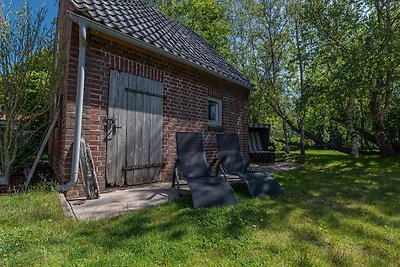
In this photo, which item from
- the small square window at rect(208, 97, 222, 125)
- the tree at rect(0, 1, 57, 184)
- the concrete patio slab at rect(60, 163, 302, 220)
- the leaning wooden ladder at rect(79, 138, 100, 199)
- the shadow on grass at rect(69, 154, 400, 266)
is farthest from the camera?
the small square window at rect(208, 97, 222, 125)

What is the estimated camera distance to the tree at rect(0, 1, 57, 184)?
4.65 metres

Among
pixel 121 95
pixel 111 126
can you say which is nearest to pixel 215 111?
pixel 121 95

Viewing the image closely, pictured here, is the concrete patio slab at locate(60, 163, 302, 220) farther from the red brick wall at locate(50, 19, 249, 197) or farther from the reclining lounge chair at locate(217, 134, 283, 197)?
the reclining lounge chair at locate(217, 134, 283, 197)

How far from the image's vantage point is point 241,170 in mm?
5246

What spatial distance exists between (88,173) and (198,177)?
1821 mm

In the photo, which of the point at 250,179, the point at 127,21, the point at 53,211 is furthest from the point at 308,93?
the point at 53,211

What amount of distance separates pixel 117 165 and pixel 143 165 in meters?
0.59

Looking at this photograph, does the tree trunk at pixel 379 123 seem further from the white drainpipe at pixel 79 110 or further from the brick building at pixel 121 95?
the white drainpipe at pixel 79 110

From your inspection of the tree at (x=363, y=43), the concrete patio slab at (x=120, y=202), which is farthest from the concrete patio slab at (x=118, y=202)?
the tree at (x=363, y=43)

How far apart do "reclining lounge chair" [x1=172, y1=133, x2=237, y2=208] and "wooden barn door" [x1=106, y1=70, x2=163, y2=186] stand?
750 mm

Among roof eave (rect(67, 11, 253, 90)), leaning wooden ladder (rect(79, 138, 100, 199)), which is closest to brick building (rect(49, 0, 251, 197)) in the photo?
roof eave (rect(67, 11, 253, 90))

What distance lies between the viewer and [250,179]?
176 inches

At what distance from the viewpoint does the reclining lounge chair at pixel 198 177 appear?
11.9 ft

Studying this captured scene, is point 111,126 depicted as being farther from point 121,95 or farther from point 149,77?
point 149,77
